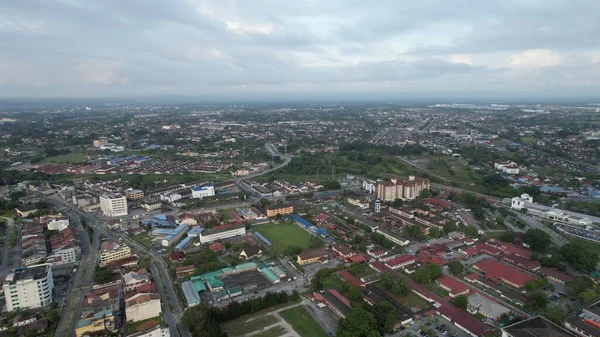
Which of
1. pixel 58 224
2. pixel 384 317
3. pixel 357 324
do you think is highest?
pixel 357 324

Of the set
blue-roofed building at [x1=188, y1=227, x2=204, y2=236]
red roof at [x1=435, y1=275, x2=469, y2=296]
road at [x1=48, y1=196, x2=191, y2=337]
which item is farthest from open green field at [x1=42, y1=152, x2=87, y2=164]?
red roof at [x1=435, y1=275, x2=469, y2=296]

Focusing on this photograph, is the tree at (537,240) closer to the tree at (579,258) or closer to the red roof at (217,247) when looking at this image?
the tree at (579,258)

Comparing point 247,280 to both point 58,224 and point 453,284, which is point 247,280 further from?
point 58,224

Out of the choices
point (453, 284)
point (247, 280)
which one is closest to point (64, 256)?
point (247, 280)

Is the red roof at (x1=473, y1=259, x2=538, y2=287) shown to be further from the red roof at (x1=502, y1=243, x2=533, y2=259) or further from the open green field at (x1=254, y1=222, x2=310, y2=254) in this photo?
the open green field at (x1=254, y1=222, x2=310, y2=254)

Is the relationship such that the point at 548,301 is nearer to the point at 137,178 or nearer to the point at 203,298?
the point at 203,298

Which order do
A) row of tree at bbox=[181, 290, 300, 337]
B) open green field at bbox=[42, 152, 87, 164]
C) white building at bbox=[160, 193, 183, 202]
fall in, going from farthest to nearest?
open green field at bbox=[42, 152, 87, 164], white building at bbox=[160, 193, 183, 202], row of tree at bbox=[181, 290, 300, 337]
